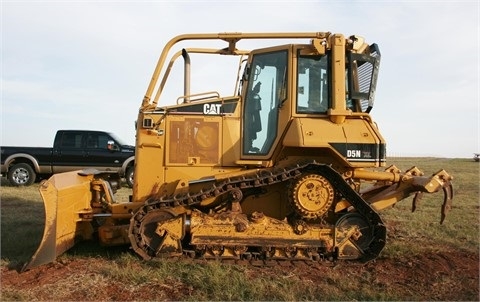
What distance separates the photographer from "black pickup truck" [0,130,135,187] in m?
16.7

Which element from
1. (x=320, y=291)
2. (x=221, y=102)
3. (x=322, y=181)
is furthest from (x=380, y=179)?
(x=221, y=102)

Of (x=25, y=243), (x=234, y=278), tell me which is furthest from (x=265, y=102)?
(x=25, y=243)

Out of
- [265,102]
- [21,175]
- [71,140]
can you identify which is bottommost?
[21,175]

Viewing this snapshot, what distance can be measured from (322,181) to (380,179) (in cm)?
113

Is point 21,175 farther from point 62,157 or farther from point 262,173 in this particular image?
point 262,173

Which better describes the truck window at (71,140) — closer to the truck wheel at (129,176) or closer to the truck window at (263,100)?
the truck wheel at (129,176)

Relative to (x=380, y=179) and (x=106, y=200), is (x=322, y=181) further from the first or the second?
(x=106, y=200)

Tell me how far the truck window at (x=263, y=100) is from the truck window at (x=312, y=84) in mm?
262

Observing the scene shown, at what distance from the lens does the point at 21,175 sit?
16.7 m

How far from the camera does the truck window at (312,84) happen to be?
22.4 feet

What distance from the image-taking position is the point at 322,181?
6.45 metres

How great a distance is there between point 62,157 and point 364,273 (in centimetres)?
1357

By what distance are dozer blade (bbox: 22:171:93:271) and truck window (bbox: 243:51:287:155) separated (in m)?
2.78

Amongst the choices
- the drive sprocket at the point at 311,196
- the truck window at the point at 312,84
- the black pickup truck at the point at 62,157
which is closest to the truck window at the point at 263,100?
the truck window at the point at 312,84
